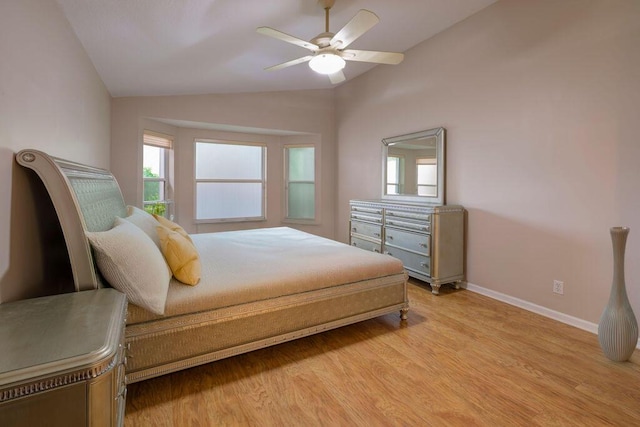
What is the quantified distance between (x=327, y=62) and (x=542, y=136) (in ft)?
6.60

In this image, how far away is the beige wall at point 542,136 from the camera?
225cm

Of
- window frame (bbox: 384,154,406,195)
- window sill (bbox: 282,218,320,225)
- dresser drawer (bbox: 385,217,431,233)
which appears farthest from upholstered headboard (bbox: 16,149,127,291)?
window sill (bbox: 282,218,320,225)

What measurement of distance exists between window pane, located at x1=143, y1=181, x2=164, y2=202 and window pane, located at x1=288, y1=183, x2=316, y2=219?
2.16m

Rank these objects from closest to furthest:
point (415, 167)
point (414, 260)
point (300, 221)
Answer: point (414, 260), point (415, 167), point (300, 221)

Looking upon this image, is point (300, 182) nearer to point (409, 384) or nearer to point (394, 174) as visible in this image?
point (394, 174)

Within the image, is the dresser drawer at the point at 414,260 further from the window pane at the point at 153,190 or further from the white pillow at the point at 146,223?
the window pane at the point at 153,190

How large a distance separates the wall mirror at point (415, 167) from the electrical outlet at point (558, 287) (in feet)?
4.43

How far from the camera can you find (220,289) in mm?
1817

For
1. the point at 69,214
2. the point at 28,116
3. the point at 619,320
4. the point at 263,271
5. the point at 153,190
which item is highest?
the point at 28,116

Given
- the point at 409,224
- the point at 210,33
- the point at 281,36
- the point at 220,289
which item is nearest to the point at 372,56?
the point at 281,36

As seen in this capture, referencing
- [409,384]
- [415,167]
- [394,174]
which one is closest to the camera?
[409,384]

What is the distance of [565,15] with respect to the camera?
251 cm

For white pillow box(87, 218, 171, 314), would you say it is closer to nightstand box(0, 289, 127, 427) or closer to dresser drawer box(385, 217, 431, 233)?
nightstand box(0, 289, 127, 427)

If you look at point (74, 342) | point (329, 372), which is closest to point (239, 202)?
point (329, 372)
